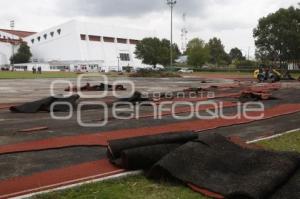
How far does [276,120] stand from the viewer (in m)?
12.2

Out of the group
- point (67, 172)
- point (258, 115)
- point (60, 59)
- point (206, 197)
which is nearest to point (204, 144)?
point (206, 197)

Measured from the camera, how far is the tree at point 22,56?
141000mm

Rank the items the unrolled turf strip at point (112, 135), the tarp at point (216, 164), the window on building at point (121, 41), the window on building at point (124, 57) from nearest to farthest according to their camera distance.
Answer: the tarp at point (216, 164), the unrolled turf strip at point (112, 135), the window on building at point (124, 57), the window on building at point (121, 41)

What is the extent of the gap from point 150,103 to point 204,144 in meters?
9.91

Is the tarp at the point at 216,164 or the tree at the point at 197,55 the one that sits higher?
the tree at the point at 197,55

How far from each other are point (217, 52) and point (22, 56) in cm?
6419

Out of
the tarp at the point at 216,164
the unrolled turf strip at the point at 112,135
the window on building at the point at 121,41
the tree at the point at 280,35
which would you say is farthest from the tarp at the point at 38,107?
the window on building at the point at 121,41

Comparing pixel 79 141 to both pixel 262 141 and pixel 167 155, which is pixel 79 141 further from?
pixel 262 141

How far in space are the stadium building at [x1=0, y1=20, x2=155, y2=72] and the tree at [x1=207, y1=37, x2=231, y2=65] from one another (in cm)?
2319

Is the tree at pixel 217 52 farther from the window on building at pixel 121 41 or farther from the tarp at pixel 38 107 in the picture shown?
the tarp at pixel 38 107

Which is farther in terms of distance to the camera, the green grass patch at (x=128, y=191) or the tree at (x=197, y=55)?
the tree at (x=197, y=55)

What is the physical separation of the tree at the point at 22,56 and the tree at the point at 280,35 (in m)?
85.4

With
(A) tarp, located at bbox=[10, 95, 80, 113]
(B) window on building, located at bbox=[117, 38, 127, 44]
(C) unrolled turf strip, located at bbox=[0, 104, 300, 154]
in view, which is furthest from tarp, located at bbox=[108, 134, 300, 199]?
(B) window on building, located at bbox=[117, 38, 127, 44]

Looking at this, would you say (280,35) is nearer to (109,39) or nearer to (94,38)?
(94,38)
